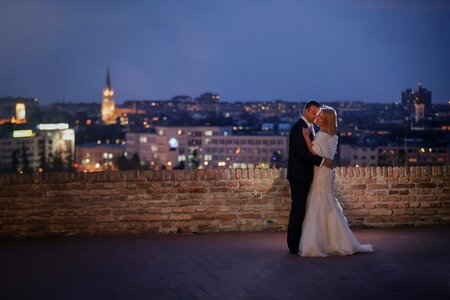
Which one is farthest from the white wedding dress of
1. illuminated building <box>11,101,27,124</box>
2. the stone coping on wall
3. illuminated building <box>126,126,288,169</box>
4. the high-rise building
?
the high-rise building

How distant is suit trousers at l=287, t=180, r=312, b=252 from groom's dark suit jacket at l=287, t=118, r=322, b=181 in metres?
0.08

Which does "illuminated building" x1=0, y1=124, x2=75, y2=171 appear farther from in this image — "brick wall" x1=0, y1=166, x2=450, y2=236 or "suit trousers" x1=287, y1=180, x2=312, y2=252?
"suit trousers" x1=287, y1=180, x2=312, y2=252

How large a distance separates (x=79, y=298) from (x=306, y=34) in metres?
128

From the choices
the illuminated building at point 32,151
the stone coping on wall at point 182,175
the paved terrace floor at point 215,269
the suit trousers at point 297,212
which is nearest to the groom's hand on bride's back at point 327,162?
the suit trousers at point 297,212

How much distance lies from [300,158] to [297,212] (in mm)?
592

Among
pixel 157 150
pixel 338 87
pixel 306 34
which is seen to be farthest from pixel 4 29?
pixel 306 34

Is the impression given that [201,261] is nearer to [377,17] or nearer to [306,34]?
[377,17]

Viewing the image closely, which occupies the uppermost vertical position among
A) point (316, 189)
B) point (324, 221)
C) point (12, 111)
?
point (12, 111)

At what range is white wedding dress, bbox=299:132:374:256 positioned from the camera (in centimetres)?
788

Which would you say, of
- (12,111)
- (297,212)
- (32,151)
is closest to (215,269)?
(297,212)

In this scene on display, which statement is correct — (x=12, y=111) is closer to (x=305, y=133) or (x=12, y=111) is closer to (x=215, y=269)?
(x=305, y=133)

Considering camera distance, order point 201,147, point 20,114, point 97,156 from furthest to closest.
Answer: point 201,147, point 97,156, point 20,114

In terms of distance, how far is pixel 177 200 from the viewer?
964cm

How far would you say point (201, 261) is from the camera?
24.6 ft
